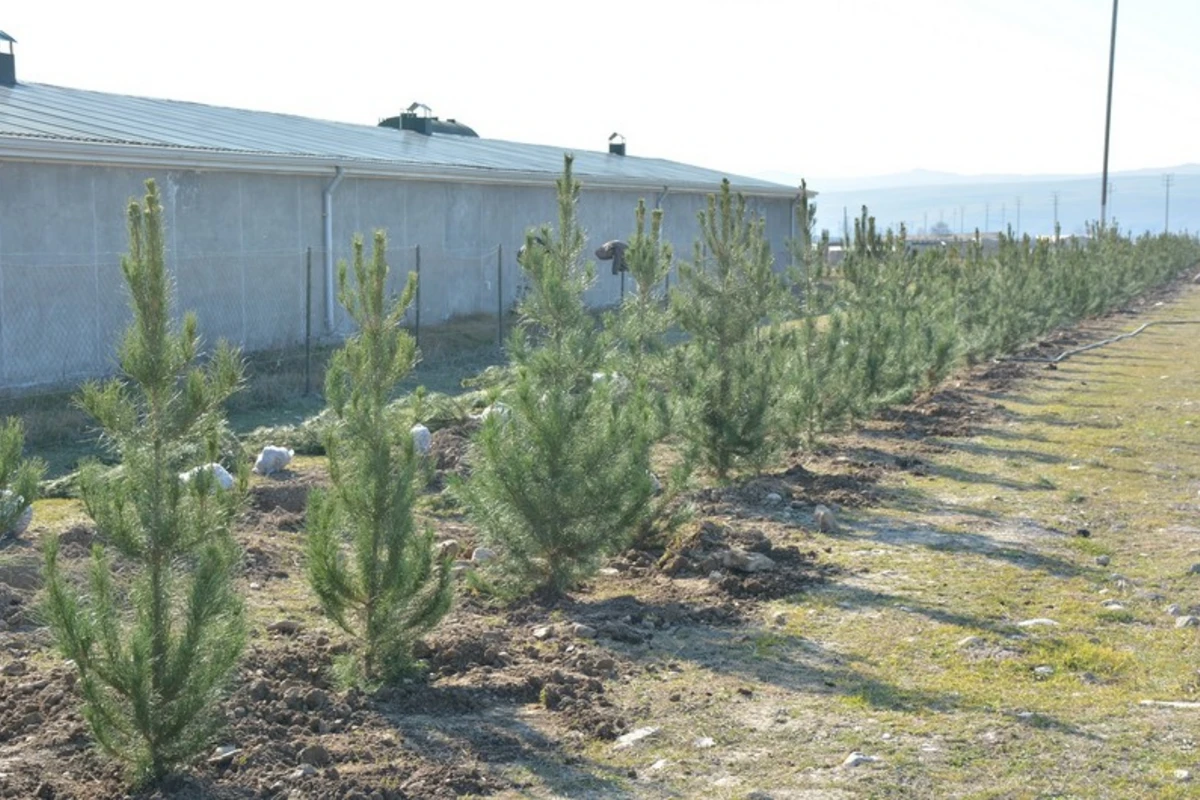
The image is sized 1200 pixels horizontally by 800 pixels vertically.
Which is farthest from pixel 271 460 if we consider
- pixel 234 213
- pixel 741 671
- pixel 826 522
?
pixel 234 213

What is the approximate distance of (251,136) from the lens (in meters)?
20.8

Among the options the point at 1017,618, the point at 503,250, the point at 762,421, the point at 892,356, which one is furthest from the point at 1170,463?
the point at 503,250

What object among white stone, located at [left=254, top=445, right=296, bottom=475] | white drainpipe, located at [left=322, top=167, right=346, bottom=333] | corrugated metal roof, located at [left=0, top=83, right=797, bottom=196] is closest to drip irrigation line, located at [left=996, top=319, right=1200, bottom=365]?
corrugated metal roof, located at [left=0, top=83, right=797, bottom=196]

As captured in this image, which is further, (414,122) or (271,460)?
(414,122)

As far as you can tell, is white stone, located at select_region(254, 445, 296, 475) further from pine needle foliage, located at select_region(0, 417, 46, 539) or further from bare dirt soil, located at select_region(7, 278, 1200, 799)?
pine needle foliage, located at select_region(0, 417, 46, 539)

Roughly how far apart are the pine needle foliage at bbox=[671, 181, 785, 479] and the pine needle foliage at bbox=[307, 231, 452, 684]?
467 centimetres

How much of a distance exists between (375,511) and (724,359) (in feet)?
17.0

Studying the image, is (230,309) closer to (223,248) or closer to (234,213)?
(223,248)

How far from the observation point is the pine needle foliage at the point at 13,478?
511cm

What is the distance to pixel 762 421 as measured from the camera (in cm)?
1028

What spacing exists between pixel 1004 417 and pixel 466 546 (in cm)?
855

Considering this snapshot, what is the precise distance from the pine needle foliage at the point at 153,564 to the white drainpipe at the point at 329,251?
15.1 meters

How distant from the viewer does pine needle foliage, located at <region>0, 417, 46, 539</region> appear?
5109mm

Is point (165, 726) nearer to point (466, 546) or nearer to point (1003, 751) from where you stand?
point (1003, 751)
